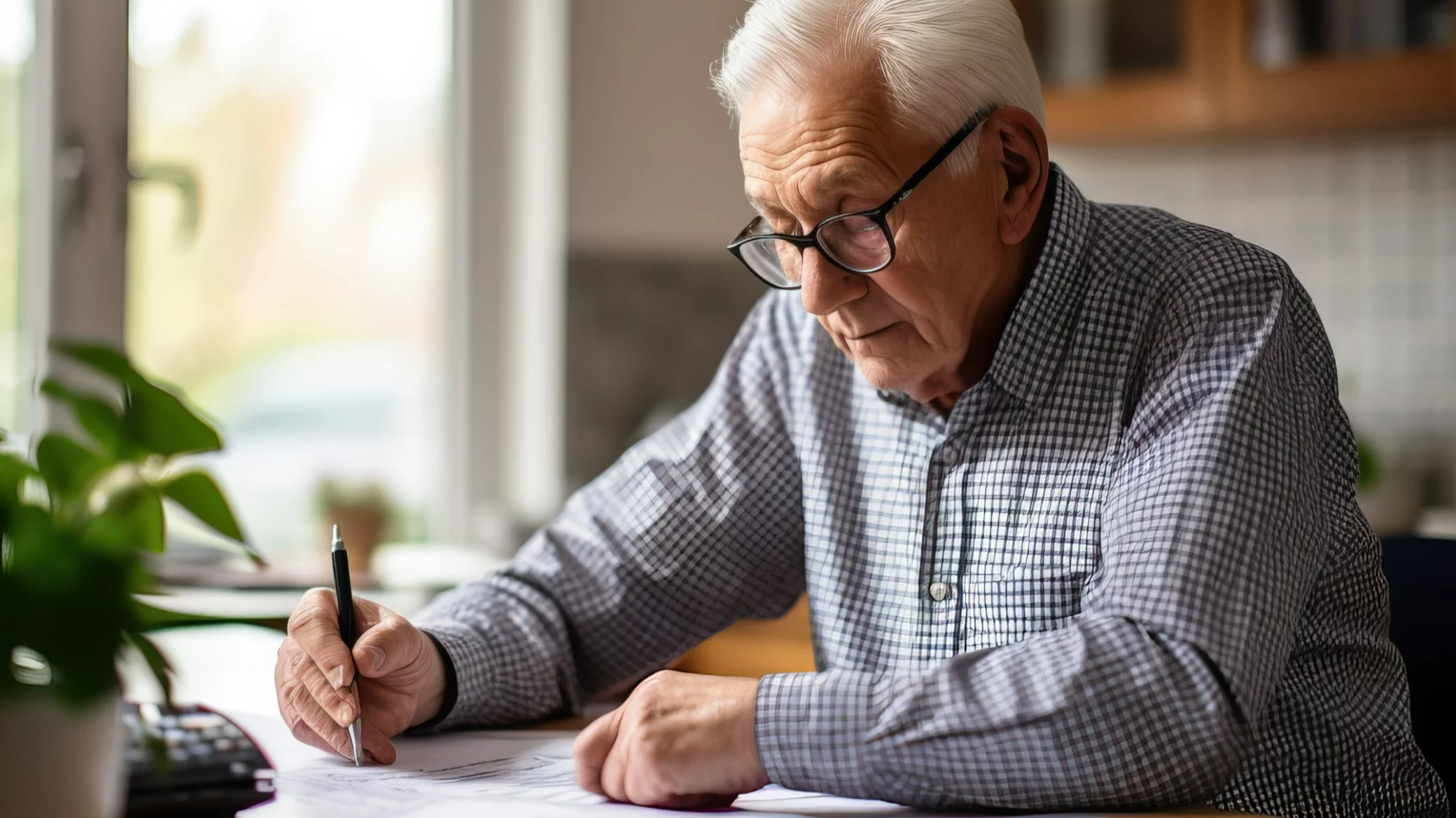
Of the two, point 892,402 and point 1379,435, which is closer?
point 892,402

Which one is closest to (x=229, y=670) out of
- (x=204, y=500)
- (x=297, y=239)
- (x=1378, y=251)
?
(x=204, y=500)

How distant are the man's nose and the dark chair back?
1.82 feet

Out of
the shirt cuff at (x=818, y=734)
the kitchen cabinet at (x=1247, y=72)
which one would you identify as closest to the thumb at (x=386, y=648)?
the shirt cuff at (x=818, y=734)

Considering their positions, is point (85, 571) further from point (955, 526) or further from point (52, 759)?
point (955, 526)

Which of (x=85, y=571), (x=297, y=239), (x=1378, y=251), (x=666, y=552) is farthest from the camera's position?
(x=1378, y=251)

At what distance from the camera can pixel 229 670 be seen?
131cm

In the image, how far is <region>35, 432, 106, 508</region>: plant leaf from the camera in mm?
569

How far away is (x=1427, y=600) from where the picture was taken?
3.89ft

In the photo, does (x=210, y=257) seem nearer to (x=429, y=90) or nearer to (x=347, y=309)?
(x=347, y=309)

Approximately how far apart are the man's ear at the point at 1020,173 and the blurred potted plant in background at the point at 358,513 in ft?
4.16

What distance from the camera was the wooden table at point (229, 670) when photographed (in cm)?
114

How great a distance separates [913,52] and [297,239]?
68.1 inches

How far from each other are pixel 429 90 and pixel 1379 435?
1.99m

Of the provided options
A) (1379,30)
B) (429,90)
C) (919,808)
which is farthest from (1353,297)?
(919,808)
